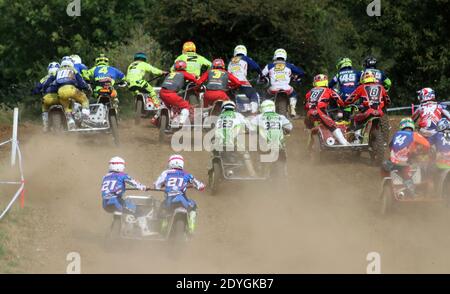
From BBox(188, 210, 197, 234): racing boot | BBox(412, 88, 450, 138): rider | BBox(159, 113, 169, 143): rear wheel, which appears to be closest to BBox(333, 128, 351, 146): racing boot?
BBox(412, 88, 450, 138): rider

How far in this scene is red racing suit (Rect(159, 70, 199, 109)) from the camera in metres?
25.5

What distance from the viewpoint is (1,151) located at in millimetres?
24906

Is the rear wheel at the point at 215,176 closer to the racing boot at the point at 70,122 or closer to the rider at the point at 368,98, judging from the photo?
the rider at the point at 368,98

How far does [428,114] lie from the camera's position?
76.7 feet

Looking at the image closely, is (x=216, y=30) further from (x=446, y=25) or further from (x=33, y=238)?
(x=33, y=238)

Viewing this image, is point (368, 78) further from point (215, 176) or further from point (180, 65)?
point (215, 176)

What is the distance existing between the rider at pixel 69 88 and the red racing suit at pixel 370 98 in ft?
19.9

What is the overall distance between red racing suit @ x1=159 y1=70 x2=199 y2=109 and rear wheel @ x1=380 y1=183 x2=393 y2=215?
6.37 meters

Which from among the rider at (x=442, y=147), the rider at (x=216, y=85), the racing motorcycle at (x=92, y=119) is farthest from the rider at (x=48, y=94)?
the rider at (x=442, y=147)

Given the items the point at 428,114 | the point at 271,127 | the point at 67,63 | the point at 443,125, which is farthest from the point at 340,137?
the point at 67,63

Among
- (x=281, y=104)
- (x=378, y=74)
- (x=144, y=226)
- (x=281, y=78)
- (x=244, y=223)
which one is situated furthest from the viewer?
(x=281, y=78)

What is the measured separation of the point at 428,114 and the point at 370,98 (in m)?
1.57

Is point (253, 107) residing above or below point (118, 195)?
above

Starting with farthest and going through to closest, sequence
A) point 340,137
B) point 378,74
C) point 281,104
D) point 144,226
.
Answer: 1. point 281,104
2. point 378,74
3. point 340,137
4. point 144,226
